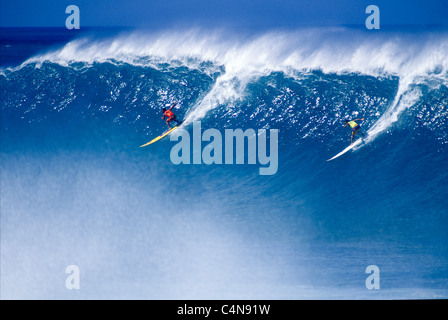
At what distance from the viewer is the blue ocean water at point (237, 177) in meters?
6.97

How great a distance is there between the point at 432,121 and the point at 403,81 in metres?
1.04

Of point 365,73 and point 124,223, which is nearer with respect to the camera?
point 124,223

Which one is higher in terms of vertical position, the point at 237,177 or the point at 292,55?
the point at 292,55

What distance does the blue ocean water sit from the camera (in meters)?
6.97

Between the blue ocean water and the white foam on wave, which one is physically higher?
the white foam on wave

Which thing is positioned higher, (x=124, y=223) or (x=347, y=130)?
(x=347, y=130)

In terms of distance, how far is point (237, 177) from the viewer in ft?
24.7

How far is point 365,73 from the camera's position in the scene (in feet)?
26.2

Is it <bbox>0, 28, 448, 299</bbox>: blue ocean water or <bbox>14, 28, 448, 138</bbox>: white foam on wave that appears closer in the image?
<bbox>0, 28, 448, 299</bbox>: blue ocean water

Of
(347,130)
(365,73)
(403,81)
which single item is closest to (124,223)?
(347,130)

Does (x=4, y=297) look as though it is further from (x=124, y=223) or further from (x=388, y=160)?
(x=388, y=160)

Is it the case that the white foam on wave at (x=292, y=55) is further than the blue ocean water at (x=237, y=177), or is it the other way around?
the white foam on wave at (x=292, y=55)

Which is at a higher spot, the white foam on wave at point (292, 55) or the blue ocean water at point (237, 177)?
the white foam on wave at point (292, 55)

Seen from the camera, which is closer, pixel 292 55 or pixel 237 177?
pixel 237 177
